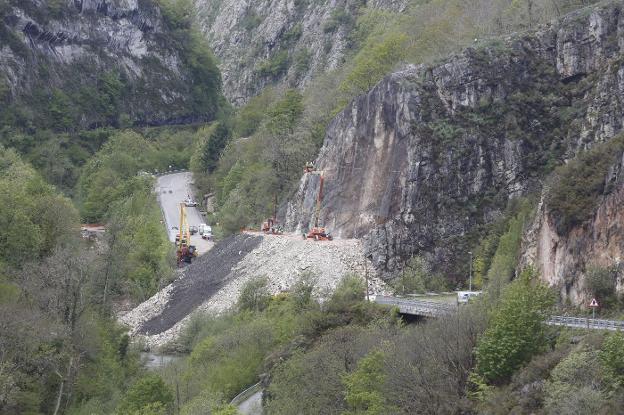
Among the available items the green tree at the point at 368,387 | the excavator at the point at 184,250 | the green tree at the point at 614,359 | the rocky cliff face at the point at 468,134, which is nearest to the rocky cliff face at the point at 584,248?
the rocky cliff face at the point at 468,134

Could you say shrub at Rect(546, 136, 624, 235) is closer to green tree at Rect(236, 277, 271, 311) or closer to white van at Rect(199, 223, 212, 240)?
green tree at Rect(236, 277, 271, 311)

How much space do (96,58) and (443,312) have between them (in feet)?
319

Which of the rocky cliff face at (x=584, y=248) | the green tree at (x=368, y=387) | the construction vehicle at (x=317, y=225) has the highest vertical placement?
the construction vehicle at (x=317, y=225)

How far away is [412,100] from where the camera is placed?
70.8m

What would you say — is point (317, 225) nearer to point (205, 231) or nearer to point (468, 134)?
point (468, 134)

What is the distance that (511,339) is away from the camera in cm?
3988

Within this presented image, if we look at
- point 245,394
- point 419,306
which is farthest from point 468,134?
point 245,394

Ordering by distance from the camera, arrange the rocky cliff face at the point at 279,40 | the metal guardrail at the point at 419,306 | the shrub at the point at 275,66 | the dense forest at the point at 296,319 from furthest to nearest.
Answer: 1. the shrub at the point at 275,66
2. the rocky cliff face at the point at 279,40
3. the metal guardrail at the point at 419,306
4. the dense forest at the point at 296,319

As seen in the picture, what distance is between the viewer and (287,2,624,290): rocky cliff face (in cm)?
6800

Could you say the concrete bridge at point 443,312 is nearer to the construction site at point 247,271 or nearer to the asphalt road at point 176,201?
the construction site at point 247,271

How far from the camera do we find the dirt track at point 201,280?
6981 cm

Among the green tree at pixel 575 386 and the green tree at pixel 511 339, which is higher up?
the green tree at pixel 511 339

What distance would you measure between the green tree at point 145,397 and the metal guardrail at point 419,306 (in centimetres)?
1293

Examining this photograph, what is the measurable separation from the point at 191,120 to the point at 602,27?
3348 inches
